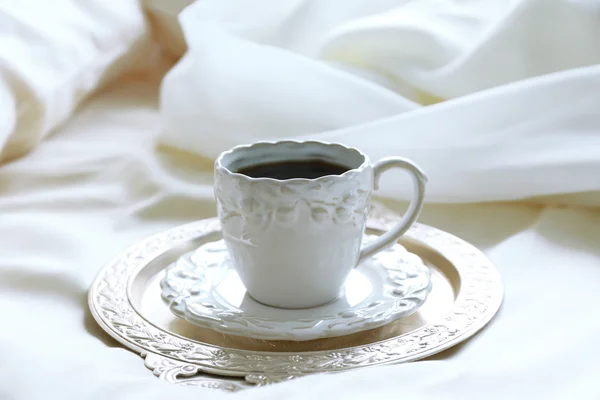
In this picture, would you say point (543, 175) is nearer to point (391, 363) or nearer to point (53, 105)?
point (391, 363)

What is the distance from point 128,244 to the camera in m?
0.66

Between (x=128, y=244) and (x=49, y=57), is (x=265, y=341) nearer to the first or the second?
(x=128, y=244)

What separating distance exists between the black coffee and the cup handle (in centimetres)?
4

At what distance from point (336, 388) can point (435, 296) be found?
17 cm

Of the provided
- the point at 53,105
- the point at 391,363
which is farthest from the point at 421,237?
the point at 53,105

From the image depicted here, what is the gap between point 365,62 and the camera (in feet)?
2.94

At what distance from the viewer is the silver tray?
1.43 ft

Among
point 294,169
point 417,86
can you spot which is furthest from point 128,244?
point 417,86

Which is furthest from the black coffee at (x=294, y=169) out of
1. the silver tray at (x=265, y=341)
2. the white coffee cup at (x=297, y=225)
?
the silver tray at (x=265, y=341)

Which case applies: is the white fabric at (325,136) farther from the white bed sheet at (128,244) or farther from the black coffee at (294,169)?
the black coffee at (294,169)

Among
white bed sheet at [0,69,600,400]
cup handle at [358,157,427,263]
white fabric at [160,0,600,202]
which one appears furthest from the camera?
white fabric at [160,0,600,202]

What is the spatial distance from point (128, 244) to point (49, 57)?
0.30m

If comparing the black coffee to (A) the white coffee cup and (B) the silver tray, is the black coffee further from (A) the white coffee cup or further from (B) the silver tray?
(B) the silver tray

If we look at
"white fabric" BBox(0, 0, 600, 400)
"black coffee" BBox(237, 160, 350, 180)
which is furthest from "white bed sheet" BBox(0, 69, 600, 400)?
"black coffee" BBox(237, 160, 350, 180)
